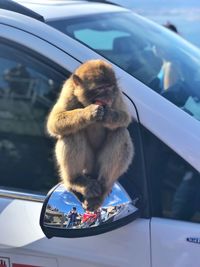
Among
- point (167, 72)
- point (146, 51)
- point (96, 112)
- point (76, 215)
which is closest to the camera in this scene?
point (96, 112)

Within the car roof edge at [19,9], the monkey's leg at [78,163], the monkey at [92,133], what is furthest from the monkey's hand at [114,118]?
the car roof edge at [19,9]

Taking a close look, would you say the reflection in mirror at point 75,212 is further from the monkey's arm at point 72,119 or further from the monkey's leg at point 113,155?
the monkey's arm at point 72,119

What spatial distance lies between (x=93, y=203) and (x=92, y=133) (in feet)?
0.73

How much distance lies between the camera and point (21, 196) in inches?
82.5

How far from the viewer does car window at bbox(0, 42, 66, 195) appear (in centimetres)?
206

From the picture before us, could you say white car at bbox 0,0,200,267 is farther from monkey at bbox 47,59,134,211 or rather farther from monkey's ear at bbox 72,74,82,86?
monkey's ear at bbox 72,74,82,86

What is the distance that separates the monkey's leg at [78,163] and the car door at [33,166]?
30 cm

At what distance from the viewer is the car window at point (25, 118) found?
6.77 feet

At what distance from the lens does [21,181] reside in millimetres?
2168

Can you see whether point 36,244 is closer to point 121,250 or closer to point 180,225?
point 121,250

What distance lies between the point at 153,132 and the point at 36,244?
1.97ft

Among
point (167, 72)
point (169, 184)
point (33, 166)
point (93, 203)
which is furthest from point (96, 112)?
point (167, 72)

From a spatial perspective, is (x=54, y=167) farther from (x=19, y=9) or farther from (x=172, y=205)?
(x=19, y=9)

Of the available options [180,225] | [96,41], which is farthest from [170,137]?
[96,41]
